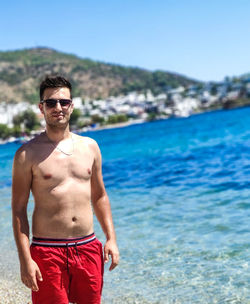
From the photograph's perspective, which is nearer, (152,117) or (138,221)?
(138,221)

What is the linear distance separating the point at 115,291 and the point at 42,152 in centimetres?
282

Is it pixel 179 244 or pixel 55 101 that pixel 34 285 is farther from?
pixel 179 244

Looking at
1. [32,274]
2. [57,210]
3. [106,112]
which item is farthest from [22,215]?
[106,112]

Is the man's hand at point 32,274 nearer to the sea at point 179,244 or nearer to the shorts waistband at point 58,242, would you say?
the shorts waistband at point 58,242

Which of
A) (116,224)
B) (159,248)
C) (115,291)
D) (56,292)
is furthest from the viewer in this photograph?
(116,224)

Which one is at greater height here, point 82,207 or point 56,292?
point 82,207

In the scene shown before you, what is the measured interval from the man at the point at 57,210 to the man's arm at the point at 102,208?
0.30 feet

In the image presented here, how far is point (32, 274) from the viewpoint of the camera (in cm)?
253

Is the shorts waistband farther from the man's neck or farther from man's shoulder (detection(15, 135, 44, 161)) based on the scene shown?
the man's neck

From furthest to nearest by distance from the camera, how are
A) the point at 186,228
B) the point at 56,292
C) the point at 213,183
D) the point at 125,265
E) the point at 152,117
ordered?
the point at 152,117
the point at 213,183
the point at 186,228
the point at 125,265
the point at 56,292

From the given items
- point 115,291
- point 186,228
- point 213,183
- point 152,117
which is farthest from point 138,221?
point 152,117

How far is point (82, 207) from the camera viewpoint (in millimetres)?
2826

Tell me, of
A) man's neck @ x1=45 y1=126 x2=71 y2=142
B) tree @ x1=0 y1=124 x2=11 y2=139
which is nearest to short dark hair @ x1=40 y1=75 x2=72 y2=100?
man's neck @ x1=45 y1=126 x2=71 y2=142

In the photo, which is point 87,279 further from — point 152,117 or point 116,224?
point 152,117
